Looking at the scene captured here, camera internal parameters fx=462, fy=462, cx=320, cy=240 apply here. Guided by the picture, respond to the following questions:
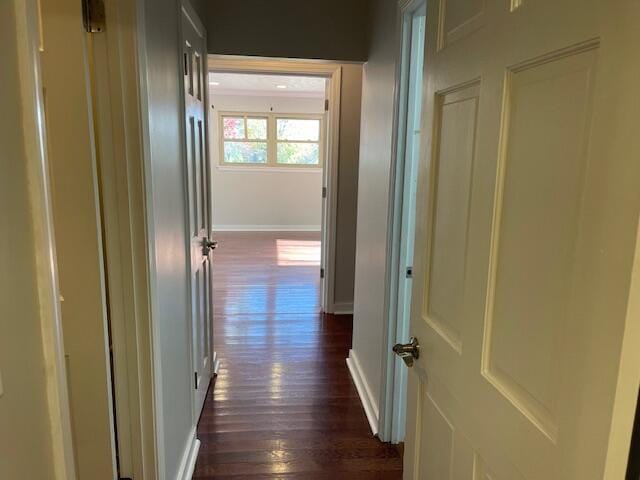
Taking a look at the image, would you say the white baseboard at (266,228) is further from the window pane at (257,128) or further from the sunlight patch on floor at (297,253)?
the window pane at (257,128)

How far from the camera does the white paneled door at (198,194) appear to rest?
6.91 ft

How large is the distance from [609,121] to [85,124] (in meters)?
1.23

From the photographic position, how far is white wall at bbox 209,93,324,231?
26.4 ft

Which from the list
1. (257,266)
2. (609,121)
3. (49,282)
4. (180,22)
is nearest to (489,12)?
(609,121)

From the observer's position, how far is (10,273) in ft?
2.28

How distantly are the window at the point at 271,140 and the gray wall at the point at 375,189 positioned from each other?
5513mm

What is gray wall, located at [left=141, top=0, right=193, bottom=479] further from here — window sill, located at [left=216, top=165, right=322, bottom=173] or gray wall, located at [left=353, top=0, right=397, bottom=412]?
window sill, located at [left=216, top=165, right=322, bottom=173]

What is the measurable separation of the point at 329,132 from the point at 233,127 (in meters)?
4.53

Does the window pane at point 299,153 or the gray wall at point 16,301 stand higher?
the window pane at point 299,153

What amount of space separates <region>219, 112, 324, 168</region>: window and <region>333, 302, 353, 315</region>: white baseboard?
460 cm

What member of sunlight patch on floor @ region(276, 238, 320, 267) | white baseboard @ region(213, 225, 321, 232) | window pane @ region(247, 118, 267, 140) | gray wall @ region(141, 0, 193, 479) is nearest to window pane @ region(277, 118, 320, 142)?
window pane @ region(247, 118, 267, 140)

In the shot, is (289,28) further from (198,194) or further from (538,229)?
(538,229)

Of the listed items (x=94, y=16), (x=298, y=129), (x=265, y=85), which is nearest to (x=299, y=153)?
(x=298, y=129)

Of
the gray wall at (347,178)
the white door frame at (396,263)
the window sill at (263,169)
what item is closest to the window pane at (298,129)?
the window sill at (263,169)
